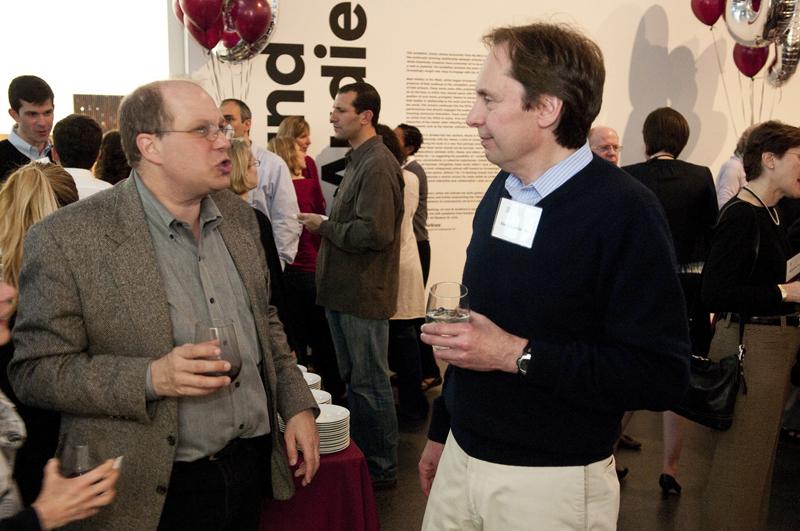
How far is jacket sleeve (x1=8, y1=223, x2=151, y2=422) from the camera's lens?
5.01 feet

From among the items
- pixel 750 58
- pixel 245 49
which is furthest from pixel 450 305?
pixel 750 58

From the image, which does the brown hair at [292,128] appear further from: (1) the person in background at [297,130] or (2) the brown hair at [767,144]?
(2) the brown hair at [767,144]

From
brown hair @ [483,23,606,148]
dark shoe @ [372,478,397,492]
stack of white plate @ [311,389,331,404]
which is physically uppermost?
brown hair @ [483,23,606,148]

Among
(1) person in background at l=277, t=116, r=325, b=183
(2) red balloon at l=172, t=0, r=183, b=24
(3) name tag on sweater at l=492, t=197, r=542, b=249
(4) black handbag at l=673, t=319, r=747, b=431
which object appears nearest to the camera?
(3) name tag on sweater at l=492, t=197, r=542, b=249

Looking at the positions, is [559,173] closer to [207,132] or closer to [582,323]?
[582,323]

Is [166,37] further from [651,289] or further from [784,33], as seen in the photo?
[651,289]

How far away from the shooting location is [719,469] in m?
3.07

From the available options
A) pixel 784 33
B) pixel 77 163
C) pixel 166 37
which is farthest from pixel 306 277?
pixel 784 33

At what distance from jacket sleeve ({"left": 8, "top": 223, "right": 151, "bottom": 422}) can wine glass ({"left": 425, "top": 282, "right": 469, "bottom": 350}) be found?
59 cm

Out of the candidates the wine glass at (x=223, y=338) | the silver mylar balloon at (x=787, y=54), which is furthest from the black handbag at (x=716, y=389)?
the silver mylar balloon at (x=787, y=54)

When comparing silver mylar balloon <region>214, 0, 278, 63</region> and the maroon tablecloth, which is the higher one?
silver mylar balloon <region>214, 0, 278, 63</region>

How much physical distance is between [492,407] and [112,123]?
220 inches

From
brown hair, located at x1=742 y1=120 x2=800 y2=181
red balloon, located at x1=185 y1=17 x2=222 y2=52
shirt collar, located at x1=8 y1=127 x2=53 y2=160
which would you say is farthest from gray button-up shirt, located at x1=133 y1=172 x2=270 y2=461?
red balloon, located at x1=185 y1=17 x2=222 y2=52

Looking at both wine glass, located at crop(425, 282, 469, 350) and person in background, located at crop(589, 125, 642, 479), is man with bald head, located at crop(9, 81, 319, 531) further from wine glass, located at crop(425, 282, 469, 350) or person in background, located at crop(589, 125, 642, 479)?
person in background, located at crop(589, 125, 642, 479)
